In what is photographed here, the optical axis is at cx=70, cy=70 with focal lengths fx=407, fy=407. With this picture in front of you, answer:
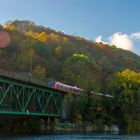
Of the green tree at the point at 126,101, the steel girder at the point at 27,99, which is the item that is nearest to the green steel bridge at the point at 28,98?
the steel girder at the point at 27,99

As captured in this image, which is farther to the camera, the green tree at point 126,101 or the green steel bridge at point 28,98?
the green tree at point 126,101

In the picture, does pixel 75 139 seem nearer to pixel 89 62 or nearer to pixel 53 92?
pixel 53 92

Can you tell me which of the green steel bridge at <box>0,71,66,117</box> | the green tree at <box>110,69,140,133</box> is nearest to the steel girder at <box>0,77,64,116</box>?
the green steel bridge at <box>0,71,66,117</box>

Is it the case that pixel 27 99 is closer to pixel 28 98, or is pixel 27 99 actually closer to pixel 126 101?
pixel 28 98

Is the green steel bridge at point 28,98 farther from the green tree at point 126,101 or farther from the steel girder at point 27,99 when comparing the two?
the green tree at point 126,101

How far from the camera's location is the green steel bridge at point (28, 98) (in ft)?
258

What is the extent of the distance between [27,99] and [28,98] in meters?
0.32

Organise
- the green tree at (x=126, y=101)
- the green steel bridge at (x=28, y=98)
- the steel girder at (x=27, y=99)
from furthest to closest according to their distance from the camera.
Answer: the green tree at (x=126, y=101) → the steel girder at (x=27, y=99) → the green steel bridge at (x=28, y=98)

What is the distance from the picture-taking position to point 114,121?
117438 millimetres

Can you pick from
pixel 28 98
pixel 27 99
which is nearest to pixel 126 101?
pixel 28 98

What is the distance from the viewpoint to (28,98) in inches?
3501

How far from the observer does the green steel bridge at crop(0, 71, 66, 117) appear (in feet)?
258

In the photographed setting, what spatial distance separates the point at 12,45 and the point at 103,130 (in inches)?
3316

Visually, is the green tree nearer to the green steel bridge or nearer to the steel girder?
the green steel bridge
